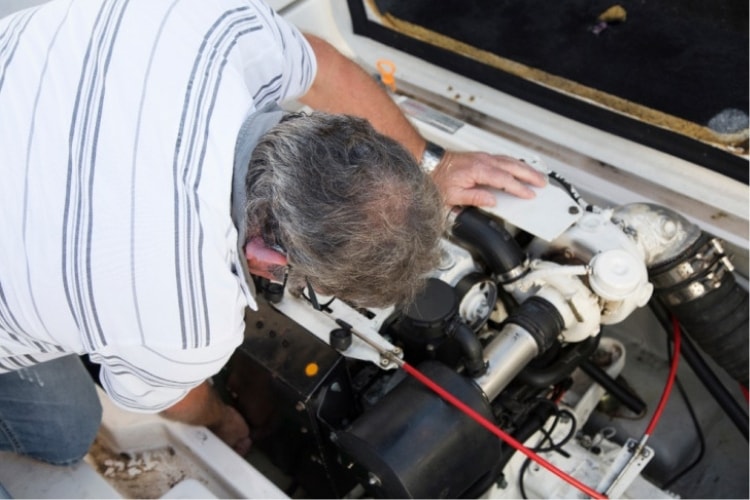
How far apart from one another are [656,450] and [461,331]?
0.67m

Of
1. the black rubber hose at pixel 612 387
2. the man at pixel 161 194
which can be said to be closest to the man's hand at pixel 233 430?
the man at pixel 161 194

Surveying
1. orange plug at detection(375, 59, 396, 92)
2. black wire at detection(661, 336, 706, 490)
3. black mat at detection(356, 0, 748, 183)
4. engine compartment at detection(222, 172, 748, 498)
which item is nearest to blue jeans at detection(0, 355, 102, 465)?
engine compartment at detection(222, 172, 748, 498)

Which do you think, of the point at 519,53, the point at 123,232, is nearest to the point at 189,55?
the point at 123,232

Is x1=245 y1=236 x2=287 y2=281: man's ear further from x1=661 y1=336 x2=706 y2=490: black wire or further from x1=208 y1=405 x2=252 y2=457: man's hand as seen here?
x1=661 y1=336 x2=706 y2=490: black wire

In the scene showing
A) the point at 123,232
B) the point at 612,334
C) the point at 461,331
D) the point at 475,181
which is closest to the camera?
the point at 123,232

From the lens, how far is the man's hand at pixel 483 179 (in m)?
1.19

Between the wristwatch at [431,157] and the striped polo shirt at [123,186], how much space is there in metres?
0.44

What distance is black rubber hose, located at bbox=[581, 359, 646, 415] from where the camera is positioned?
4.46 ft

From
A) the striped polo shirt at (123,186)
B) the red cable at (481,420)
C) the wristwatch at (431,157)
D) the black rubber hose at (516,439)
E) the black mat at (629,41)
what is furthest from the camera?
the black mat at (629,41)

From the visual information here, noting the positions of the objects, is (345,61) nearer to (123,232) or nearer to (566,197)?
(566,197)

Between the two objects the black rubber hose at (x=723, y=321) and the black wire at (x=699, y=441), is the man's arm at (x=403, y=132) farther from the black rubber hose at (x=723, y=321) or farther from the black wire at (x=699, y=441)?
the black wire at (x=699, y=441)

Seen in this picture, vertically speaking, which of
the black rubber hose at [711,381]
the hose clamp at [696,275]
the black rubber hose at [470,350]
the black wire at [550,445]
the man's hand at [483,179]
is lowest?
the black rubber hose at [711,381]

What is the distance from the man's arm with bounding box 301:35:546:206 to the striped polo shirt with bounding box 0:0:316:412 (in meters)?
0.40

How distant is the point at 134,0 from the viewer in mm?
925
